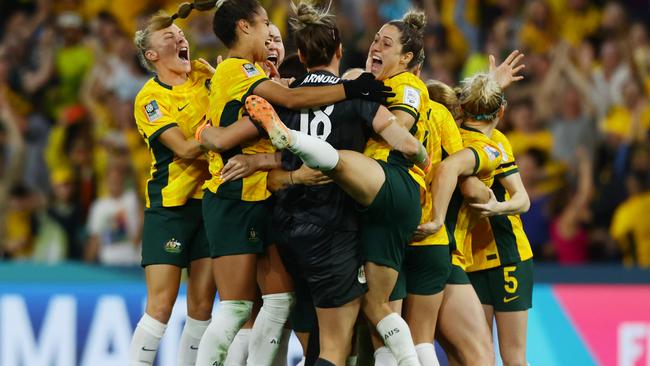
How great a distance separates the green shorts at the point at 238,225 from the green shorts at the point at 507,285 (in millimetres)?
1389

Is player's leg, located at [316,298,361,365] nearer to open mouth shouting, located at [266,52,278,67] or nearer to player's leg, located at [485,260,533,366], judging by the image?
player's leg, located at [485,260,533,366]

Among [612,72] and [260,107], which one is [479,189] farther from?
[612,72]

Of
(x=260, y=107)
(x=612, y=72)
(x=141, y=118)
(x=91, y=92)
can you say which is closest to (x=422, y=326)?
(x=260, y=107)

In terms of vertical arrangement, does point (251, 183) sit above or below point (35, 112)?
below

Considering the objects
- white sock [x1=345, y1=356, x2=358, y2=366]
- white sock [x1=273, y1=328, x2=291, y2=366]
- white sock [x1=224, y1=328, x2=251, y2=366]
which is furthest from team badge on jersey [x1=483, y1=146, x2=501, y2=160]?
white sock [x1=224, y1=328, x2=251, y2=366]

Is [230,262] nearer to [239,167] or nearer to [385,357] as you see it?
[239,167]

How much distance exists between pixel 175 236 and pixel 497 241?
69.3 inches

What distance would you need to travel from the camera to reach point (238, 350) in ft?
19.8

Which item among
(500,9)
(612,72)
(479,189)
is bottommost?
(479,189)

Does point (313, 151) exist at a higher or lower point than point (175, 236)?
higher

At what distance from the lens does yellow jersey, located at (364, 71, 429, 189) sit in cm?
534

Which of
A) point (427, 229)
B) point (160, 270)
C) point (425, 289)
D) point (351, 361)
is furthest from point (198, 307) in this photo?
point (427, 229)

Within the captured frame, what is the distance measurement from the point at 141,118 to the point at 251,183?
939 mm

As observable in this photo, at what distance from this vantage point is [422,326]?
5668mm
